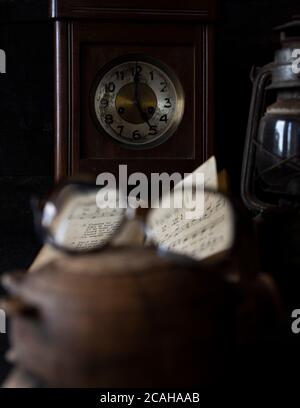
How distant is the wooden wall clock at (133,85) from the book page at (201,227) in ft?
2.72

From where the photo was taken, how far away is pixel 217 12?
203 centimetres

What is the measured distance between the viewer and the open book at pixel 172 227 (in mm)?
997

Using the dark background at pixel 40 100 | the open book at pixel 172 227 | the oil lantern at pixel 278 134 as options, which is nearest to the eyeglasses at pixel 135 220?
the open book at pixel 172 227

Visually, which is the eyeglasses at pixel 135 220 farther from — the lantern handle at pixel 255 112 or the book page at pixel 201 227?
the lantern handle at pixel 255 112

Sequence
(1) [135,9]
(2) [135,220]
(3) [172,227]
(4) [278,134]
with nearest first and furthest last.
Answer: (2) [135,220] < (3) [172,227] < (4) [278,134] < (1) [135,9]

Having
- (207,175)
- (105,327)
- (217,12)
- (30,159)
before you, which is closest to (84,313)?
(105,327)

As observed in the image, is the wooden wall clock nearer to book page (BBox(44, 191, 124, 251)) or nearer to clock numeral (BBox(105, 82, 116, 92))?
clock numeral (BBox(105, 82, 116, 92))

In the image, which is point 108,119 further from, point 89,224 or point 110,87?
point 89,224

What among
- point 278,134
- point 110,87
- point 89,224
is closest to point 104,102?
point 110,87

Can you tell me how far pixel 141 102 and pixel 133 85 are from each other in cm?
6

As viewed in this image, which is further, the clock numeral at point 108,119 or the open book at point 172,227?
the clock numeral at point 108,119

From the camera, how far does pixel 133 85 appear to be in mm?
2045

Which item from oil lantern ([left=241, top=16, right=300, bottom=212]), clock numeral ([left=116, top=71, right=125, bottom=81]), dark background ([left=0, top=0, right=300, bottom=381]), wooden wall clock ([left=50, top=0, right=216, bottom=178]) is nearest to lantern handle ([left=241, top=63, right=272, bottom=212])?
oil lantern ([left=241, top=16, right=300, bottom=212])

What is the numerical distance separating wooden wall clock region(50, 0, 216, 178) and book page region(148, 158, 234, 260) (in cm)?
83
